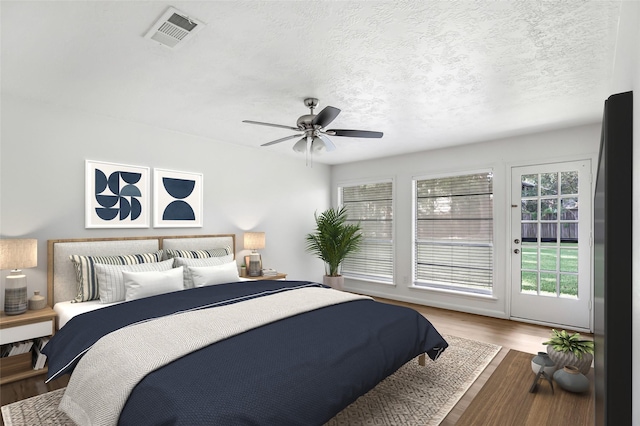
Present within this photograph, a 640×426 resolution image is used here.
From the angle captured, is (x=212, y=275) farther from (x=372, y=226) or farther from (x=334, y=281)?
(x=372, y=226)

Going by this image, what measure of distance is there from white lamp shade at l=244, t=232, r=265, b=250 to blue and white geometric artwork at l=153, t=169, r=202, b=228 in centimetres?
65

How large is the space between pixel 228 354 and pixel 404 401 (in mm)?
1459

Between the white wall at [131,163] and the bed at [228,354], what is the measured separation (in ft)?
2.76

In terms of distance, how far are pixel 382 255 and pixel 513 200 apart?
2.25m

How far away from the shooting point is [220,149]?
4.82 metres

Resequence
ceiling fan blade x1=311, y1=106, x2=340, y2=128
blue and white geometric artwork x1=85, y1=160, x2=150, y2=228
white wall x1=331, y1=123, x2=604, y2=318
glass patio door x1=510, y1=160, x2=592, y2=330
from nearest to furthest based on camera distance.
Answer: ceiling fan blade x1=311, y1=106, x2=340, y2=128, blue and white geometric artwork x1=85, y1=160, x2=150, y2=228, glass patio door x1=510, y1=160, x2=592, y2=330, white wall x1=331, y1=123, x2=604, y2=318

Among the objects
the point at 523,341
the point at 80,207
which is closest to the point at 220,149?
the point at 80,207

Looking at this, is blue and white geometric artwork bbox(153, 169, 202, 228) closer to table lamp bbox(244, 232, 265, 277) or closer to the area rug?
table lamp bbox(244, 232, 265, 277)

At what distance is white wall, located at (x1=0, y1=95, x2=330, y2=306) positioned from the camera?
126 inches

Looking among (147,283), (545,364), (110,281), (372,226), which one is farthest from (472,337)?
(110,281)

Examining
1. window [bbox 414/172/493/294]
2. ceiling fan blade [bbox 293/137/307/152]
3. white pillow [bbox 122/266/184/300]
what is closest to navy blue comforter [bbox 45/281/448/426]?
white pillow [bbox 122/266/184/300]

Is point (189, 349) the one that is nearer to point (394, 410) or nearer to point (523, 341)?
point (394, 410)

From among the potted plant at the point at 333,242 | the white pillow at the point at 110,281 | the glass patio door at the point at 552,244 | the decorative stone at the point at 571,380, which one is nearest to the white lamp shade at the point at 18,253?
the white pillow at the point at 110,281

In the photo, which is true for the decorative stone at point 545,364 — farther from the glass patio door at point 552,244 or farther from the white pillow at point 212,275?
the white pillow at point 212,275
